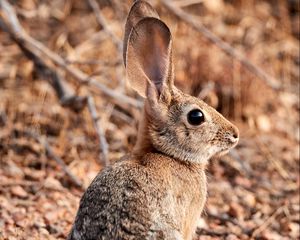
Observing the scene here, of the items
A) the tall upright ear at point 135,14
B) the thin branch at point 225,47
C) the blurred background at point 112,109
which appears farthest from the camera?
the thin branch at point 225,47

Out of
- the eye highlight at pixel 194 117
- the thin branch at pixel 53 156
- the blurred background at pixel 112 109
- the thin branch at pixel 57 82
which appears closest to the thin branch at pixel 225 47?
the blurred background at pixel 112 109

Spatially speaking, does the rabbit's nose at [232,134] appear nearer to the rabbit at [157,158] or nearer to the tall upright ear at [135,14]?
the rabbit at [157,158]

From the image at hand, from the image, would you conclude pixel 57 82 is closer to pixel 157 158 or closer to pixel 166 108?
Result: pixel 166 108

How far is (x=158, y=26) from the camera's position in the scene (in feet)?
14.1

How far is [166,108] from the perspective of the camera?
441 cm

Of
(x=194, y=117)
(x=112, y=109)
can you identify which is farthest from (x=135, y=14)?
(x=112, y=109)

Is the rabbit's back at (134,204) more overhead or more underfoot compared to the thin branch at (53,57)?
more underfoot

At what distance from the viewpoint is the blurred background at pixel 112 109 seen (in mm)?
5461

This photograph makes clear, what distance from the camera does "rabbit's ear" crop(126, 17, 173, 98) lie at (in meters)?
4.34

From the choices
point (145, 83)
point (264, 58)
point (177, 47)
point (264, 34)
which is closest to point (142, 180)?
point (145, 83)

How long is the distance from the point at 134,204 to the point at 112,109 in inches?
117

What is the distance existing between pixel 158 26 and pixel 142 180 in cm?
98

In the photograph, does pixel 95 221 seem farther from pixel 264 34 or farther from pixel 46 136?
pixel 264 34

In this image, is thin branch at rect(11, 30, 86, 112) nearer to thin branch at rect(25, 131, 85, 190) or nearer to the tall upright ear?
thin branch at rect(25, 131, 85, 190)
